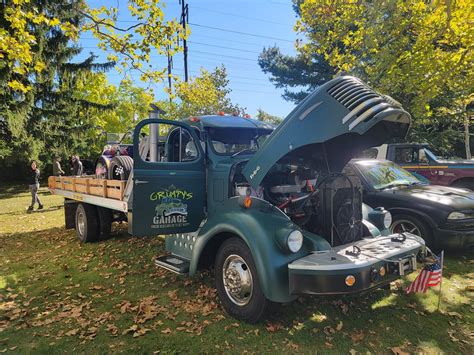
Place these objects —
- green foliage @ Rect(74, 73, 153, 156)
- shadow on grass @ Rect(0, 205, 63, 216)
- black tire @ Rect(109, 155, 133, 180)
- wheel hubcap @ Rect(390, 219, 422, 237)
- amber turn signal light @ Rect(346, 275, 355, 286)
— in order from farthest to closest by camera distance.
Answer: green foliage @ Rect(74, 73, 153, 156)
shadow on grass @ Rect(0, 205, 63, 216)
black tire @ Rect(109, 155, 133, 180)
wheel hubcap @ Rect(390, 219, 422, 237)
amber turn signal light @ Rect(346, 275, 355, 286)

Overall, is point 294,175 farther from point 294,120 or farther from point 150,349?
point 150,349

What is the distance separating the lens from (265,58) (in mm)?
27719

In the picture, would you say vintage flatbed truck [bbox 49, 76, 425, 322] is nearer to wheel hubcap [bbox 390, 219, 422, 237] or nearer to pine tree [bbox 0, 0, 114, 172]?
wheel hubcap [bbox 390, 219, 422, 237]

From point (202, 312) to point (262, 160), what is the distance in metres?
1.93

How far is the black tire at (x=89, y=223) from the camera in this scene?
7.30 metres

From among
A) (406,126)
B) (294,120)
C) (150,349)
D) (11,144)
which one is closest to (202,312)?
(150,349)

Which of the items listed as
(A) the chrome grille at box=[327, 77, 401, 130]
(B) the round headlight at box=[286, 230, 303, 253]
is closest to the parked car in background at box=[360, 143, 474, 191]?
(A) the chrome grille at box=[327, 77, 401, 130]

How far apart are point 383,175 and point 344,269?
4.46 meters

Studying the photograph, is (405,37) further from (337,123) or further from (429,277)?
(429,277)

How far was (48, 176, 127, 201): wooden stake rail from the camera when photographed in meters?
5.58

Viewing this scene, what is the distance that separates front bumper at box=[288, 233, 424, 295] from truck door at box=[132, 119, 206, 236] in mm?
1883

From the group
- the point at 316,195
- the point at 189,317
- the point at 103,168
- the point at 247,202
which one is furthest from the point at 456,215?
the point at 103,168

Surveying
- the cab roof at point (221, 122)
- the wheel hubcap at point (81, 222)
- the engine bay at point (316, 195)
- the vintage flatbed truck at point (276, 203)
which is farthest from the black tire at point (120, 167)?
the engine bay at point (316, 195)

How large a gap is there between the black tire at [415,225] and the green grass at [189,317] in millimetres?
513
